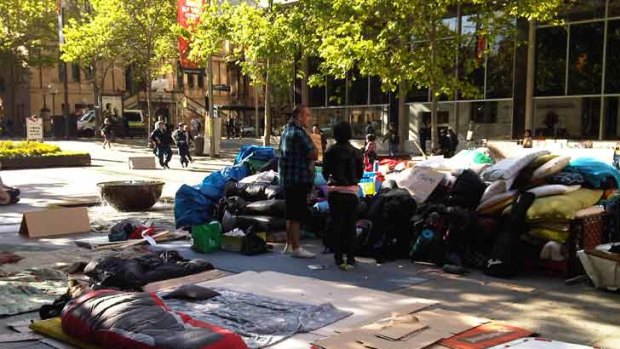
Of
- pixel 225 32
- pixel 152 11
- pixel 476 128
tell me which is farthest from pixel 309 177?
pixel 152 11

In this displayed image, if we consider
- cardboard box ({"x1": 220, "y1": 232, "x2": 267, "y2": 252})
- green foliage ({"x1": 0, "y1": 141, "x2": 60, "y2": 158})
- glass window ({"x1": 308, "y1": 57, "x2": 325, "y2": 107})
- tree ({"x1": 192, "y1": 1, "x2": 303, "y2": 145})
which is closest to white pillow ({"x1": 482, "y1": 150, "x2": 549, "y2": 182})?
cardboard box ({"x1": 220, "y1": 232, "x2": 267, "y2": 252})

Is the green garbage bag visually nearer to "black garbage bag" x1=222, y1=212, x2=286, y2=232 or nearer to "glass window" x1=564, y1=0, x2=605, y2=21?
"black garbage bag" x1=222, y1=212, x2=286, y2=232

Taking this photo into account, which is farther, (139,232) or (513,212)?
(139,232)

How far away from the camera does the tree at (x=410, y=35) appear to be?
1562cm

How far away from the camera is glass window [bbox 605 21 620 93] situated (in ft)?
69.7

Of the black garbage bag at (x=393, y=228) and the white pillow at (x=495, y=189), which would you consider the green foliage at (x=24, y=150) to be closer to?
the black garbage bag at (x=393, y=228)

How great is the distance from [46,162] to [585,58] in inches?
785

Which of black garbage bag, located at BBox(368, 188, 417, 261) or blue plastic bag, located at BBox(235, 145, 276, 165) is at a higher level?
blue plastic bag, located at BBox(235, 145, 276, 165)

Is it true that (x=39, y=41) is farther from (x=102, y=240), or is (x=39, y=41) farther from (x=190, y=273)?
(x=190, y=273)

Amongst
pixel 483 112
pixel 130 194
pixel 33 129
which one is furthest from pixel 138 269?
pixel 483 112

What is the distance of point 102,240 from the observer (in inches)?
345

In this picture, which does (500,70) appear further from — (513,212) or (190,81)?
(190,81)

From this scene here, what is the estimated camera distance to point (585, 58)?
2223 centimetres

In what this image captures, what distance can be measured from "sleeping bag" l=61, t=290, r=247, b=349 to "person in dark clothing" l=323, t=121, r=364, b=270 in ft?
9.12
